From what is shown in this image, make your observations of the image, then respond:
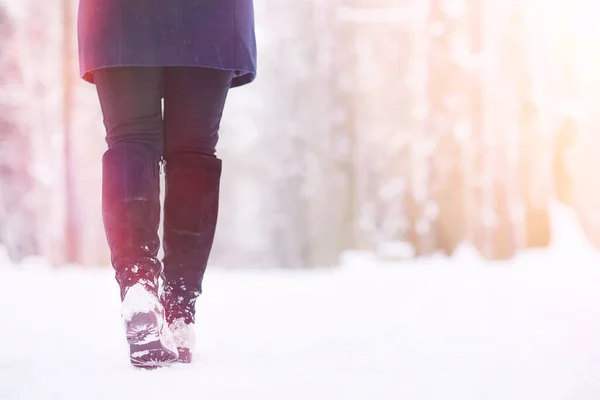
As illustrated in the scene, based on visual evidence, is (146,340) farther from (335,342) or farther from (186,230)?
(335,342)

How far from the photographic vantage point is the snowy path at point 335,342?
87 centimetres

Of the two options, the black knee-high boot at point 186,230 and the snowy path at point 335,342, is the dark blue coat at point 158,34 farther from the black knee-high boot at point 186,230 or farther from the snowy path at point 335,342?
the snowy path at point 335,342

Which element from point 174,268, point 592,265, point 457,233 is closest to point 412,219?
point 457,233

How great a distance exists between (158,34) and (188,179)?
9.1 inches

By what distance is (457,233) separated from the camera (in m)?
3.36

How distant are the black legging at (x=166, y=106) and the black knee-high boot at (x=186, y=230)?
30mm

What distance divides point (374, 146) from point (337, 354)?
224 centimetres

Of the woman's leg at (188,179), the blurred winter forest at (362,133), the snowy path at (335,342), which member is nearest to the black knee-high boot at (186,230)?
the woman's leg at (188,179)

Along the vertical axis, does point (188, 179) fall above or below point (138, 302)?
above

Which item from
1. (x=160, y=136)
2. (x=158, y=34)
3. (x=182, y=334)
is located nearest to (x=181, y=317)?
(x=182, y=334)

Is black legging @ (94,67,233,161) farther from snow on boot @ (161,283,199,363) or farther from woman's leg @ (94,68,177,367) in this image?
snow on boot @ (161,283,199,363)

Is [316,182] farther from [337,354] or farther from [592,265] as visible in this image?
[337,354]

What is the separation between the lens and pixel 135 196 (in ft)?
3.37

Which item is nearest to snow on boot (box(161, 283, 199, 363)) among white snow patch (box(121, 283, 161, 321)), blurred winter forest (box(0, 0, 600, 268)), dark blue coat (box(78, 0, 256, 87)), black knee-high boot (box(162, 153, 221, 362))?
black knee-high boot (box(162, 153, 221, 362))
